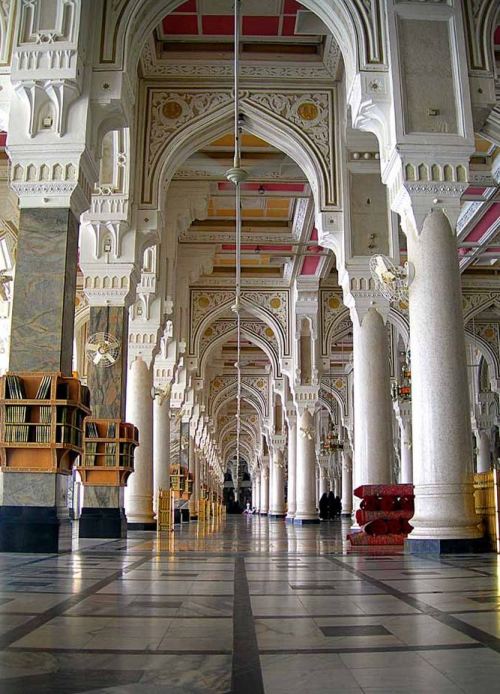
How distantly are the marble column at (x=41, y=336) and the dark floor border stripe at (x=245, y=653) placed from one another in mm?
2981

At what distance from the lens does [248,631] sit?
2.32 metres

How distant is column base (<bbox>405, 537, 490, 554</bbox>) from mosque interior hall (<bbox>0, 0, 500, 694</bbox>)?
0.06 feet

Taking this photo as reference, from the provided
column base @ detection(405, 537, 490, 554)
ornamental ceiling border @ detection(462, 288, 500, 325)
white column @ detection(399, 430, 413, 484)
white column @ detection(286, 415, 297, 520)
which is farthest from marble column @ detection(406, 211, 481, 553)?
white column @ detection(399, 430, 413, 484)

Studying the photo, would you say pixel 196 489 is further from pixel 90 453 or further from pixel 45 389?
pixel 45 389

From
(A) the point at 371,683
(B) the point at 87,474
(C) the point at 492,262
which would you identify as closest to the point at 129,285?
(B) the point at 87,474

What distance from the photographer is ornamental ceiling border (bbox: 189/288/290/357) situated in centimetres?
1730

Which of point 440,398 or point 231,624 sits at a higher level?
point 440,398

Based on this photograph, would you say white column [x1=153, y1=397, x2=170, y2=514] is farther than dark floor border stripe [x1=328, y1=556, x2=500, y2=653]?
Yes

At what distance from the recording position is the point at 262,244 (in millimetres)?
15164

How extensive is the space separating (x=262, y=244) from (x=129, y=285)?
6333 millimetres

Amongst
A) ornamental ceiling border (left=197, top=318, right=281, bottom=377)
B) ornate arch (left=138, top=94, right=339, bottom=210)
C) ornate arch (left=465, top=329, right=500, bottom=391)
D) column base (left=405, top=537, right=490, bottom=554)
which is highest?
ornate arch (left=138, top=94, right=339, bottom=210)

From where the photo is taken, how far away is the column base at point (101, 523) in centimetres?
855

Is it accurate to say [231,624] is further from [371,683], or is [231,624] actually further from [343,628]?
[371,683]

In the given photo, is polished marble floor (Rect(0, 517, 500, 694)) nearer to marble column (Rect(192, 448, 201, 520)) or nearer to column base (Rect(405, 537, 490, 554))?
column base (Rect(405, 537, 490, 554))
